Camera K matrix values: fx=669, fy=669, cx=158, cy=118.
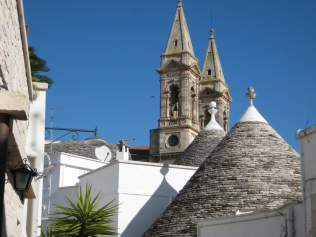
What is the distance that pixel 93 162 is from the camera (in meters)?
28.6

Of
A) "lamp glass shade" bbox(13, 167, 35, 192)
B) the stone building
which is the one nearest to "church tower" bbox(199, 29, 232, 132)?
the stone building

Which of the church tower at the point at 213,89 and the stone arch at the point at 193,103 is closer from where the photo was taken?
the stone arch at the point at 193,103

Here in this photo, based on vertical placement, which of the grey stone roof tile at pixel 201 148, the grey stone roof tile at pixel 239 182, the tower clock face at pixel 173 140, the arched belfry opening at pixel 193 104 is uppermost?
the arched belfry opening at pixel 193 104

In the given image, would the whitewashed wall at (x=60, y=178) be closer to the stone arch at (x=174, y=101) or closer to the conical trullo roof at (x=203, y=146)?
the conical trullo roof at (x=203, y=146)

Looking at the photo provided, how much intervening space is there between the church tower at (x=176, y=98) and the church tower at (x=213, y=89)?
16.4ft

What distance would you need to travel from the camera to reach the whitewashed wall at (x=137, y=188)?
20.9m

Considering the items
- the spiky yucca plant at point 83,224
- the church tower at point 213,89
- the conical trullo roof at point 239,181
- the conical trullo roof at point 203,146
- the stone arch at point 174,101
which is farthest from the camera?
the church tower at point 213,89

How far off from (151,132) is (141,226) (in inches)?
2089

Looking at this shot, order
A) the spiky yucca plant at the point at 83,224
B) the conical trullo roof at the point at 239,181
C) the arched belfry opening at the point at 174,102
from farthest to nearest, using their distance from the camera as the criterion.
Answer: the arched belfry opening at the point at 174,102 < the conical trullo roof at the point at 239,181 < the spiky yucca plant at the point at 83,224

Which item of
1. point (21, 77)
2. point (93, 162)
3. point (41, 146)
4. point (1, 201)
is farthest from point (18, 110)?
A: point (93, 162)

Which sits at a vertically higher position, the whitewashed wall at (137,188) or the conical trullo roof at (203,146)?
the conical trullo roof at (203,146)

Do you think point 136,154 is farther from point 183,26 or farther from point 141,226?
point 141,226

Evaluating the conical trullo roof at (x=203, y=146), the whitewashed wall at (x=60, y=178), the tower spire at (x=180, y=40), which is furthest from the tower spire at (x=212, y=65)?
the conical trullo roof at (x=203, y=146)

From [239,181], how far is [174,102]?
56340mm
